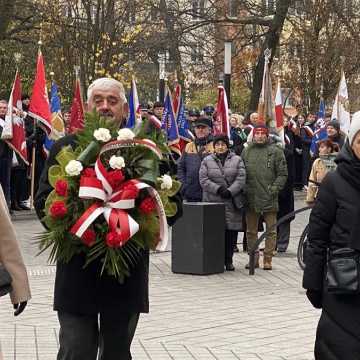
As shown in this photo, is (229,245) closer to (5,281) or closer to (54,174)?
(54,174)

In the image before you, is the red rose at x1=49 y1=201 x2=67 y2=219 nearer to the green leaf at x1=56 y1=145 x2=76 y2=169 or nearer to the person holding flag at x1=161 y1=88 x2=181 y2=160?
the green leaf at x1=56 y1=145 x2=76 y2=169

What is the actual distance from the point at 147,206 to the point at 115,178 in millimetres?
231

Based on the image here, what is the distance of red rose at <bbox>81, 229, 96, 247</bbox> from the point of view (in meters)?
5.54

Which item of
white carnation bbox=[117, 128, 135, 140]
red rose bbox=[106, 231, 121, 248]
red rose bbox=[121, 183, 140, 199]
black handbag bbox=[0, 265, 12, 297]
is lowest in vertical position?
black handbag bbox=[0, 265, 12, 297]

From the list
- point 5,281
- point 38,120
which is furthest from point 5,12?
point 5,281

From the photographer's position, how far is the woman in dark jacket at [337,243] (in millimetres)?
5625

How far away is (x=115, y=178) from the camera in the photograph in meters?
5.62

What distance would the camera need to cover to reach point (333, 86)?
3934 cm

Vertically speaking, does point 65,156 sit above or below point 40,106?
above

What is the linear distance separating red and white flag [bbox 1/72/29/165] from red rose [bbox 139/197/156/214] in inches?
528

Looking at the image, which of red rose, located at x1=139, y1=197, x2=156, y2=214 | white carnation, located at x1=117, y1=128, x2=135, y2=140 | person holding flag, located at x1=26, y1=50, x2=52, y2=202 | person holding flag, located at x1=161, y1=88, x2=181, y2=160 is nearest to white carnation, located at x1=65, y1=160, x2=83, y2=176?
white carnation, located at x1=117, y1=128, x2=135, y2=140

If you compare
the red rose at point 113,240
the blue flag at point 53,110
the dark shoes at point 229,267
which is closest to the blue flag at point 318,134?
the blue flag at point 53,110

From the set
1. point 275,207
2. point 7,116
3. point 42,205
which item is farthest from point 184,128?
point 42,205

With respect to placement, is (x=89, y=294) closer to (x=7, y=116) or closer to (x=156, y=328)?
(x=156, y=328)
